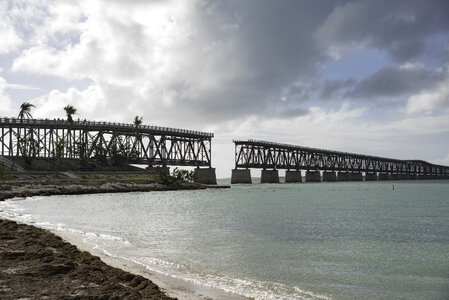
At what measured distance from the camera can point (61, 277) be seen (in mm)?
11664

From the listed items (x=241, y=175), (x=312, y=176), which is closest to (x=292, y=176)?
(x=312, y=176)

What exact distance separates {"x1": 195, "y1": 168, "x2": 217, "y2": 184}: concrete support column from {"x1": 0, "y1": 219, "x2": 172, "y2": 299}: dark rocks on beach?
112 metres

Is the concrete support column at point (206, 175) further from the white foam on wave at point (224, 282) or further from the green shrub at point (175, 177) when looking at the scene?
the white foam on wave at point (224, 282)

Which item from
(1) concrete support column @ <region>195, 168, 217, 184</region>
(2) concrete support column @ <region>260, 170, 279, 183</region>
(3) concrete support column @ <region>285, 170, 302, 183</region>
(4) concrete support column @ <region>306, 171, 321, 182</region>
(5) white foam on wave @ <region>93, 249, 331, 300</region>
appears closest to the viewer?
(5) white foam on wave @ <region>93, 249, 331, 300</region>

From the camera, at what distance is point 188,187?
10006 centimetres

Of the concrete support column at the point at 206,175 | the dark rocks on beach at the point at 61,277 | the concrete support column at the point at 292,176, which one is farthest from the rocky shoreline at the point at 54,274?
the concrete support column at the point at 292,176

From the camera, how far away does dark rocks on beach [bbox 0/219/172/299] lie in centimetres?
1005

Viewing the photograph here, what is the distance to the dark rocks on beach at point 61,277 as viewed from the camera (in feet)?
33.0

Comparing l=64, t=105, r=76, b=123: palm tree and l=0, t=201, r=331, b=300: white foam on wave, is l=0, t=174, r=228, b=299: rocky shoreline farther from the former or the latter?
l=64, t=105, r=76, b=123: palm tree

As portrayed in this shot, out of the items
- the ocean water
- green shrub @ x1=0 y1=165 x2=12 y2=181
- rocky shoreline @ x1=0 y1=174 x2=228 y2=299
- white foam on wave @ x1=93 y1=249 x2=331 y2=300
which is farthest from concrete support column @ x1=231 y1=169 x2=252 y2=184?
white foam on wave @ x1=93 y1=249 x2=331 y2=300

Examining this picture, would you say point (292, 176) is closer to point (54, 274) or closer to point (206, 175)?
point (206, 175)

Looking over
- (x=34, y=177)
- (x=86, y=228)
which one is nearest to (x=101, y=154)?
(x=34, y=177)

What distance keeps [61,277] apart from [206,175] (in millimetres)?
117054

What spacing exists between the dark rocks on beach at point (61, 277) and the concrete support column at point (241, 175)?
135m
